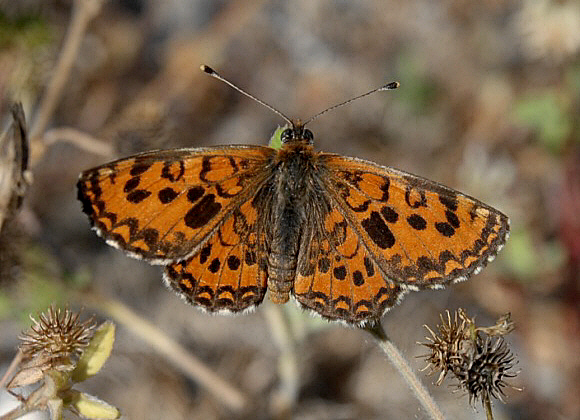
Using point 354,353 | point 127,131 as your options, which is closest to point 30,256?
point 127,131

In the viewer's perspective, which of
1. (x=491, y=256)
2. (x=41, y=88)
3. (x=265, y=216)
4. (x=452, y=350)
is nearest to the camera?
(x=452, y=350)

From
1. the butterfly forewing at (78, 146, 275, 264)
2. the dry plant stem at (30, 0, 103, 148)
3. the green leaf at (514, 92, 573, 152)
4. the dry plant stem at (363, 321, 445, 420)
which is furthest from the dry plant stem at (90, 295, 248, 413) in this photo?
the green leaf at (514, 92, 573, 152)

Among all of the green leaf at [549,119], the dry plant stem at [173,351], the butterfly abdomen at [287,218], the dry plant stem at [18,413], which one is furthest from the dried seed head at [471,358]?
the green leaf at [549,119]

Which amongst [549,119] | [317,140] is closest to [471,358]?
[549,119]

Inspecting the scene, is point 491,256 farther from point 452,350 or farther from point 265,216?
point 265,216

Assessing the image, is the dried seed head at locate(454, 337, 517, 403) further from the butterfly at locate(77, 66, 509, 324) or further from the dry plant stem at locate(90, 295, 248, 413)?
the dry plant stem at locate(90, 295, 248, 413)

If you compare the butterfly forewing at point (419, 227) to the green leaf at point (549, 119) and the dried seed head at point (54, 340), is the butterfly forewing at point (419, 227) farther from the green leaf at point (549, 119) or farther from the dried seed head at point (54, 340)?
the green leaf at point (549, 119)
